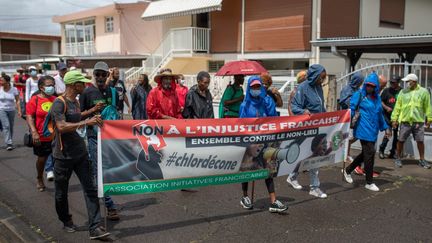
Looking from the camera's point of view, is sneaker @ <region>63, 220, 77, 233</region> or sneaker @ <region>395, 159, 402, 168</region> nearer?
sneaker @ <region>63, 220, 77, 233</region>

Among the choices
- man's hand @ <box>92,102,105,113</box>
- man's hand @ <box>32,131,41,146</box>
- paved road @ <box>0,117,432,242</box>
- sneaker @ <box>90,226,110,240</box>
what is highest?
man's hand @ <box>92,102,105,113</box>

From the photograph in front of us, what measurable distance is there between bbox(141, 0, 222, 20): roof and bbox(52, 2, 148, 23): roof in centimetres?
509

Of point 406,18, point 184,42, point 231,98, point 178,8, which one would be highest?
point 178,8

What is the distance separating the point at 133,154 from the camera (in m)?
4.49

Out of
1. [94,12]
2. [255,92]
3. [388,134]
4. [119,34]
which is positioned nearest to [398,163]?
[388,134]

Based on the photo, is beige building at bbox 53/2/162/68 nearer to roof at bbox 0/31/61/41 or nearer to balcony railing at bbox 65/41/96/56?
balcony railing at bbox 65/41/96/56

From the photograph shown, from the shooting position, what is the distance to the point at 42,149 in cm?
619

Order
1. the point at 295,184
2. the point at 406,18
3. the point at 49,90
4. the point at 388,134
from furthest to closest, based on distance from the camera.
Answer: the point at 406,18
the point at 388,134
the point at 295,184
the point at 49,90

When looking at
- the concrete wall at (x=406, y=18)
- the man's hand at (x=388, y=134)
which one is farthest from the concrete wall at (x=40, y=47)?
the man's hand at (x=388, y=134)

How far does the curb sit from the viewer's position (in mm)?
4543

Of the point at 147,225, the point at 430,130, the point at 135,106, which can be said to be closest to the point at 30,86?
the point at 135,106

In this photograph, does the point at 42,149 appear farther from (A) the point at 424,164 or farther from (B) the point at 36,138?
(A) the point at 424,164

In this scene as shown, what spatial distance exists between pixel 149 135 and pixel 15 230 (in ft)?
6.18

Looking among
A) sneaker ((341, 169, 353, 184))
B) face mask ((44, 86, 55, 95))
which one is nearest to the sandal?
face mask ((44, 86, 55, 95))
